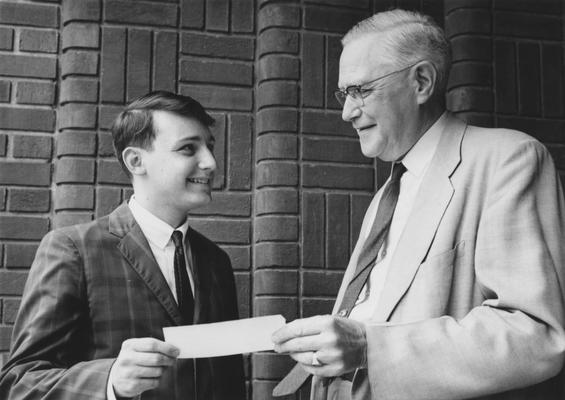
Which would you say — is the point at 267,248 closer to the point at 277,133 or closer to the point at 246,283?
the point at 246,283

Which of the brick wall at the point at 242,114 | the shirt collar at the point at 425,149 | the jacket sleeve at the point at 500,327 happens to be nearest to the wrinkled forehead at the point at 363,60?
the shirt collar at the point at 425,149

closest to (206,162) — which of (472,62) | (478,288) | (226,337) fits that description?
(226,337)

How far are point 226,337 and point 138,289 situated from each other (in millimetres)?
441

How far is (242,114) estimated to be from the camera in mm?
3121

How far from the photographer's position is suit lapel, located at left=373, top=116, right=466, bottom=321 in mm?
2008

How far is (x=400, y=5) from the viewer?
3250mm

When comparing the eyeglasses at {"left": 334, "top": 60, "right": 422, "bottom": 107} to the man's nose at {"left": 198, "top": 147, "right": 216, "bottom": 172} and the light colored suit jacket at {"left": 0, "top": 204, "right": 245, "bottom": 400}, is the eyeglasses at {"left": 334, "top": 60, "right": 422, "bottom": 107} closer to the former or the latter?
the man's nose at {"left": 198, "top": 147, "right": 216, "bottom": 172}

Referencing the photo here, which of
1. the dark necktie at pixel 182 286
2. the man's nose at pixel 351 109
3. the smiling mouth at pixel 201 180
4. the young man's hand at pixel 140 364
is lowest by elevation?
the young man's hand at pixel 140 364

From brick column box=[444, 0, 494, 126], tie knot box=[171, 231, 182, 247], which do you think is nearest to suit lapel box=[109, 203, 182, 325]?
tie knot box=[171, 231, 182, 247]

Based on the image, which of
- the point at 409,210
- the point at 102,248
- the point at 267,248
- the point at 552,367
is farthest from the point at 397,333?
the point at 267,248

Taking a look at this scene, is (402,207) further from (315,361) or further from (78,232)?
(78,232)

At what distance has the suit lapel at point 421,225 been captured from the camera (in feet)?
6.59

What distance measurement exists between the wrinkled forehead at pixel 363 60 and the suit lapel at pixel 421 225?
333 millimetres

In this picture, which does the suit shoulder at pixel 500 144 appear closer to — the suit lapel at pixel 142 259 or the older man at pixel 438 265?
the older man at pixel 438 265
